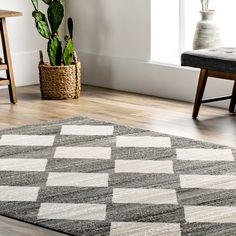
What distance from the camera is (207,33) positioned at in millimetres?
6309

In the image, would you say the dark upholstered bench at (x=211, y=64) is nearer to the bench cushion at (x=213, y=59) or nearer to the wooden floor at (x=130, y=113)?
the bench cushion at (x=213, y=59)

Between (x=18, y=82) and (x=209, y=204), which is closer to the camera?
(x=209, y=204)

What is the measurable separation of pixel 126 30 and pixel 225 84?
110 cm

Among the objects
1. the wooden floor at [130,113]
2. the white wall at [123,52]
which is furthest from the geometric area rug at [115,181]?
the white wall at [123,52]

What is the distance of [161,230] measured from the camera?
3637mm

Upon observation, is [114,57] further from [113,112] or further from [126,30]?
[113,112]

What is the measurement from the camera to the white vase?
6.31 metres

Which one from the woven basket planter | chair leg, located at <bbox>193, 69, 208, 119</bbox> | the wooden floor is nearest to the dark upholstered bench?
chair leg, located at <bbox>193, 69, 208, 119</bbox>

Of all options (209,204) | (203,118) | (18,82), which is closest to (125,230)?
(209,204)

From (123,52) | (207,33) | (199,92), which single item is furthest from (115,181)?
(123,52)

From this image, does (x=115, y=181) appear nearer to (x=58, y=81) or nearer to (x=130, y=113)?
(x=130, y=113)

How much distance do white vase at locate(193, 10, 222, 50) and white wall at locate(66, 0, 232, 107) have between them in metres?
0.24

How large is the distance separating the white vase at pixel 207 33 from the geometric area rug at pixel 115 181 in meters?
1.13

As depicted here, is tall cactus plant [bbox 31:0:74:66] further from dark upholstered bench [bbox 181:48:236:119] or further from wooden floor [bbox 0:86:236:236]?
dark upholstered bench [bbox 181:48:236:119]
